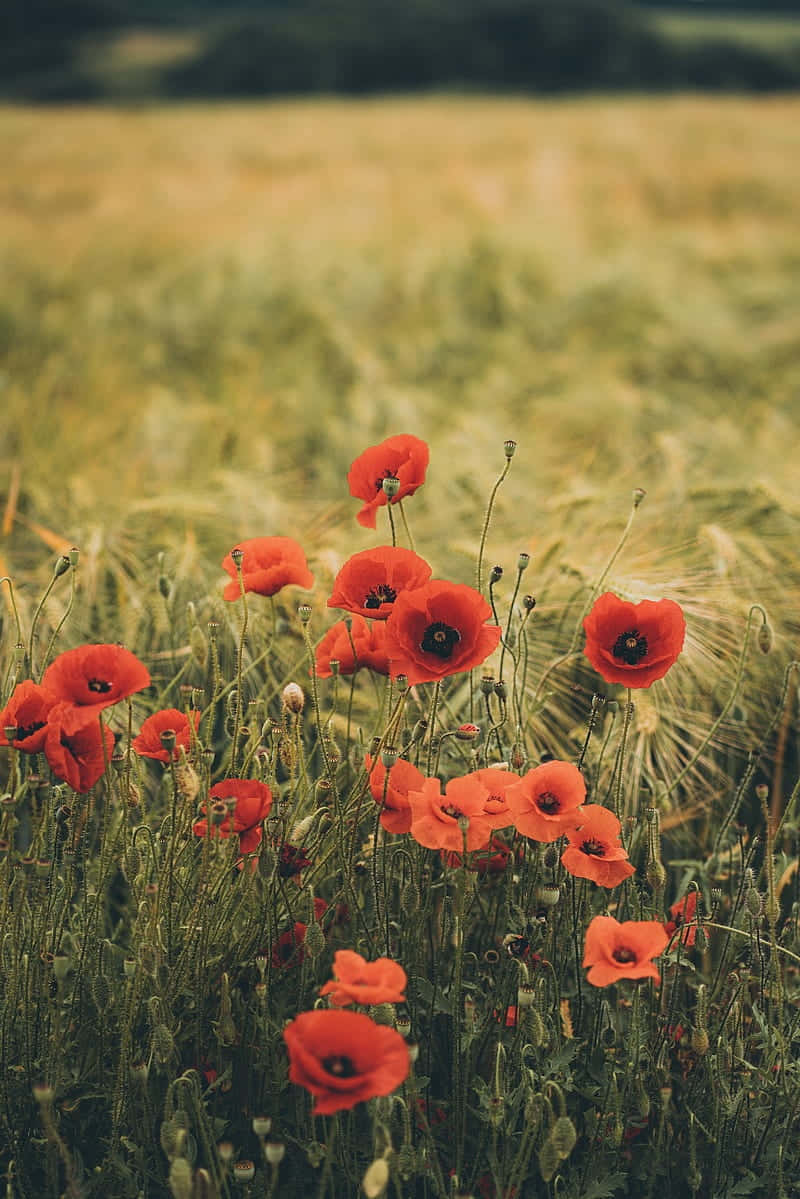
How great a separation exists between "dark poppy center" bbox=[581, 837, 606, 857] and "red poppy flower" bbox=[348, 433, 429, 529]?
0.36 m

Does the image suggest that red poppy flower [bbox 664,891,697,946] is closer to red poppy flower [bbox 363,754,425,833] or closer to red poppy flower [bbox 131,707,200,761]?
red poppy flower [bbox 363,754,425,833]

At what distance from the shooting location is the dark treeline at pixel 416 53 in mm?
9227

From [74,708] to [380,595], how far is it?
30 centimetres

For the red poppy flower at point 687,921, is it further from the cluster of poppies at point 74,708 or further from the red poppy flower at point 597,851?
the cluster of poppies at point 74,708

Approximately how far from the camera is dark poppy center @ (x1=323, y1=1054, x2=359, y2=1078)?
0.72 m

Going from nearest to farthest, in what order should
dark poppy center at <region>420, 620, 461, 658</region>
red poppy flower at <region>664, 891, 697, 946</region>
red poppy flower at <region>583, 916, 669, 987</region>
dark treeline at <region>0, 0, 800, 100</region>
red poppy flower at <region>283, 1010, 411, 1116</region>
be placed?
red poppy flower at <region>283, 1010, 411, 1116</region> < red poppy flower at <region>583, 916, 669, 987</region> < dark poppy center at <region>420, 620, 461, 658</region> < red poppy flower at <region>664, 891, 697, 946</region> < dark treeline at <region>0, 0, 800, 100</region>

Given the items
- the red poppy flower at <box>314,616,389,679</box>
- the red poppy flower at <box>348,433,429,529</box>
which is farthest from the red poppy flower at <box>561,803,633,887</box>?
the red poppy flower at <box>348,433,429,529</box>

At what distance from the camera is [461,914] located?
2.92ft

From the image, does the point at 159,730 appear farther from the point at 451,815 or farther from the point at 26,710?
the point at 451,815

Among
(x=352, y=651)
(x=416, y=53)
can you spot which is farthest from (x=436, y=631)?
(x=416, y=53)

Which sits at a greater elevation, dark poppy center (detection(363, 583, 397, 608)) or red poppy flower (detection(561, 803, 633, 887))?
dark poppy center (detection(363, 583, 397, 608))

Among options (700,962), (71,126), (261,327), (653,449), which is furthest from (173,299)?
(71,126)

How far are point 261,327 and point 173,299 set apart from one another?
422 millimetres

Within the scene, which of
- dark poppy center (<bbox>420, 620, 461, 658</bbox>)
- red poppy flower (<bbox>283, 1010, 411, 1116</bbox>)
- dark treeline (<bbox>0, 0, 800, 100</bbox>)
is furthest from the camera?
dark treeline (<bbox>0, 0, 800, 100</bbox>)
